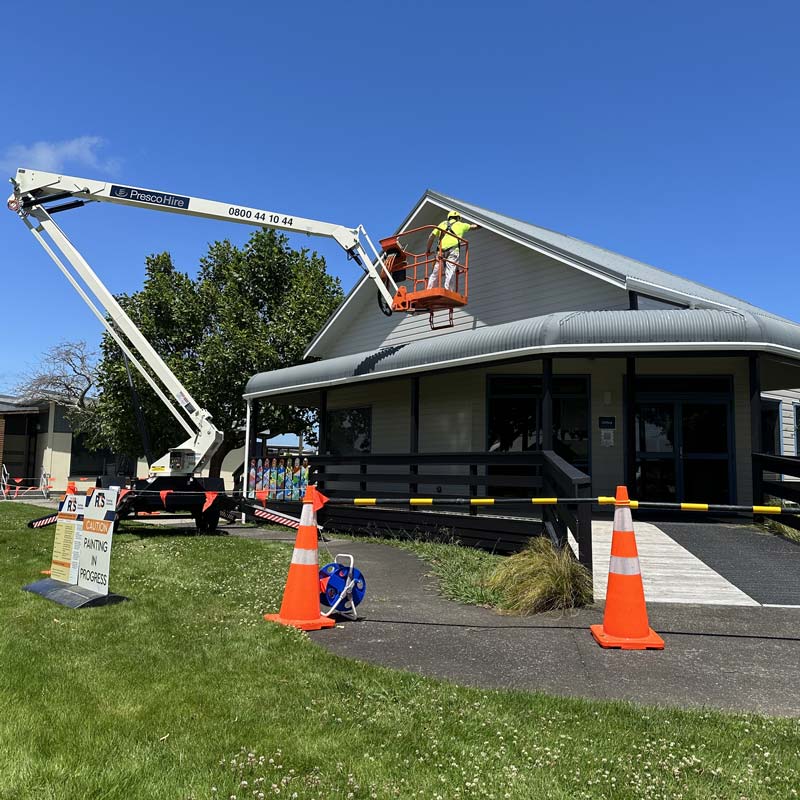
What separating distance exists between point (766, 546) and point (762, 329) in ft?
10.5

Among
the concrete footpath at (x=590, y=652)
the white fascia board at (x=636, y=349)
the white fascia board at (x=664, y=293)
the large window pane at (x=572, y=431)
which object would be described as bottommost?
the concrete footpath at (x=590, y=652)

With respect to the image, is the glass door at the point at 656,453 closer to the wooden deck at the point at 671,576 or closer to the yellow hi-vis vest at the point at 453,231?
the wooden deck at the point at 671,576

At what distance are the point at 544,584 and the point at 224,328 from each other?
2275cm

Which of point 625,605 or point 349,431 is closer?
point 625,605

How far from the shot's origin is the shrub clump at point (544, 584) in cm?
663

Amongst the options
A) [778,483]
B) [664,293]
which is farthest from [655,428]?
[778,483]

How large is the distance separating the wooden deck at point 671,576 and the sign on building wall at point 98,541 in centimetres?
478

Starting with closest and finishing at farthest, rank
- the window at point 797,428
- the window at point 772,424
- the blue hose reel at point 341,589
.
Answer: the blue hose reel at point 341,589 → the window at point 772,424 → the window at point 797,428

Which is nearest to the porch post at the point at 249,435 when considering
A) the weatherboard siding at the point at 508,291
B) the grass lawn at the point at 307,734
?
the weatherboard siding at the point at 508,291

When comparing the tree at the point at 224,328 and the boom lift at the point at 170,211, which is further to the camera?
the tree at the point at 224,328

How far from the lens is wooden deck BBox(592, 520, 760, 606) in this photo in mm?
7023

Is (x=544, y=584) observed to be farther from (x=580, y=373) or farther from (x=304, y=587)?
(x=580, y=373)

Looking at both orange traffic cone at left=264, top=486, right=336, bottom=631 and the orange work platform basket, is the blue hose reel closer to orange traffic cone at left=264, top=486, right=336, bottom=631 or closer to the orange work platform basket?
orange traffic cone at left=264, top=486, right=336, bottom=631

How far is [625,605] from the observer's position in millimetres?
5488
